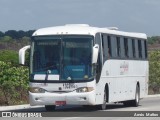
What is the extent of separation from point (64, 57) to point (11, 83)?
7.07 metres

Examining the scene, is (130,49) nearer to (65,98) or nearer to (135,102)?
(135,102)

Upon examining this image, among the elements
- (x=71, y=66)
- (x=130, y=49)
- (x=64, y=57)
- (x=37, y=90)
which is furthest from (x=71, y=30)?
(x=130, y=49)

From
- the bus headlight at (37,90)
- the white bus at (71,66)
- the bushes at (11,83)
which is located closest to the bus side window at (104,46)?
the white bus at (71,66)

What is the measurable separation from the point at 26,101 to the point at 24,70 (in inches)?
59.5

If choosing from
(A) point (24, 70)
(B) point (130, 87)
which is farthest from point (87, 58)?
(A) point (24, 70)

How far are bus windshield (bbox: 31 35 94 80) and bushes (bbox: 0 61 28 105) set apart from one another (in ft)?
21.4

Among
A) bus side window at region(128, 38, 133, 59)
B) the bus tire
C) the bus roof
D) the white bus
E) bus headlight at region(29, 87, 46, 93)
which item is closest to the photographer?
the white bus

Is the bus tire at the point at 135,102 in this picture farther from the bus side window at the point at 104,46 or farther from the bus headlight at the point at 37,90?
the bus headlight at the point at 37,90

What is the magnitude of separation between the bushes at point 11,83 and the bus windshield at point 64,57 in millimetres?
6524

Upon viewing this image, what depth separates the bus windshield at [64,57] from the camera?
88.0 ft

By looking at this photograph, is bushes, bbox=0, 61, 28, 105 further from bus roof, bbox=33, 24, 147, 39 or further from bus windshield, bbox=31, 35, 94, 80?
bus windshield, bbox=31, 35, 94, 80

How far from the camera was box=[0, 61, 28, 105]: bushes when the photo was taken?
33.5 m

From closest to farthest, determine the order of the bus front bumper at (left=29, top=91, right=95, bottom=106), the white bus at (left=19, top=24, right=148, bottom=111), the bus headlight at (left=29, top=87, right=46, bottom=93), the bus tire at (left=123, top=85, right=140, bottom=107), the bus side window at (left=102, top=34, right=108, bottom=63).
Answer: the bus front bumper at (left=29, top=91, right=95, bottom=106), the white bus at (left=19, top=24, right=148, bottom=111), the bus headlight at (left=29, top=87, right=46, bottom=93), the bus side window at (left=102, top=34, right=108, bottom=63), the bus tire at (left=123, top=85, right=140, bottom=107)

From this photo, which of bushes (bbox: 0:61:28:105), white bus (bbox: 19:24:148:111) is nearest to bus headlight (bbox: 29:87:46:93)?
white bus (bbox: 19:24:148:111)
